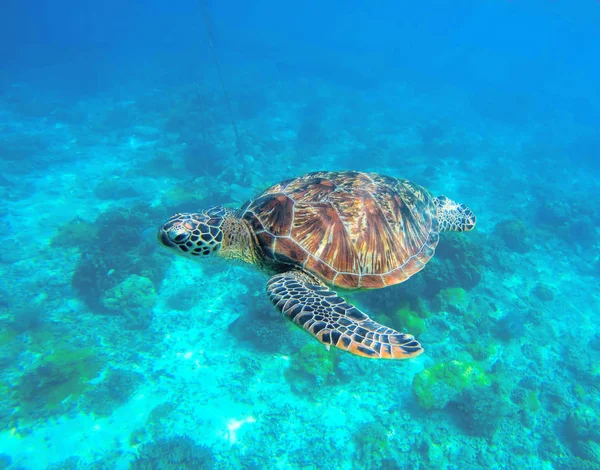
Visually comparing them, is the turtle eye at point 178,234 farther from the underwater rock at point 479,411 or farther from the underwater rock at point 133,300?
the underwater rock at point 479,411

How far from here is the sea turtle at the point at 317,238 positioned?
12.7ft

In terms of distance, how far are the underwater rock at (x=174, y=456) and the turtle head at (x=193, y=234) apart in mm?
4825

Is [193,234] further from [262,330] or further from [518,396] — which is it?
[518,396]

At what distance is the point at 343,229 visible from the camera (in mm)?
4090

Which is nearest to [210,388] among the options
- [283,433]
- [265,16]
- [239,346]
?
[239,346]

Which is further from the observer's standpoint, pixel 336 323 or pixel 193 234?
pixel 193 234

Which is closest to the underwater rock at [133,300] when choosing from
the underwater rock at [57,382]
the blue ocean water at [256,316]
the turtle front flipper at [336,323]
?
the blue ocean water at [256,316]

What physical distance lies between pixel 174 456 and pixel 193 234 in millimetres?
5341

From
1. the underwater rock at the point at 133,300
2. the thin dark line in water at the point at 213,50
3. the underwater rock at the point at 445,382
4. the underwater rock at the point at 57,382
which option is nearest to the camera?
the underwater rock at the point at 57,382

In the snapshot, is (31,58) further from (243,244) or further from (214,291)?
(243,244)

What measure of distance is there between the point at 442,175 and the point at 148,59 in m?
46.0

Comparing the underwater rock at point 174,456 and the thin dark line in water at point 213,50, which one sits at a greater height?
the thin dark line in water at point 213,50

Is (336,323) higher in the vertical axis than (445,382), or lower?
higher

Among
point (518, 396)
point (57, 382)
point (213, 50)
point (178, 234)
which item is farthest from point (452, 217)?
point (213, 50)
